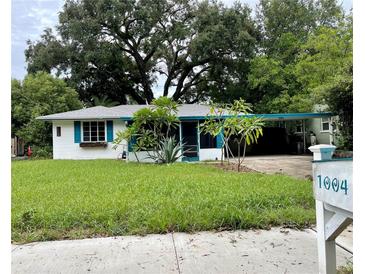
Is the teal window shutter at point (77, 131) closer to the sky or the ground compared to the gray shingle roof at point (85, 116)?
closer to the ground

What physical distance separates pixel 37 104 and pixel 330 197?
2035cm

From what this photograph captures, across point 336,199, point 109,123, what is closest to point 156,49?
point 109,123

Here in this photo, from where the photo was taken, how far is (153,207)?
16.3ft

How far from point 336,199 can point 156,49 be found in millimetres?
24585

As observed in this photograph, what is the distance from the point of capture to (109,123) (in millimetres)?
16547

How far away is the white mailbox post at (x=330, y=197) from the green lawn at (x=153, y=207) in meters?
1.90

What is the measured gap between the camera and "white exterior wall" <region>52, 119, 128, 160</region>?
16438 mm

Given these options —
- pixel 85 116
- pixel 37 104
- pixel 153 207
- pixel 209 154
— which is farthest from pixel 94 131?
pixel 153 207

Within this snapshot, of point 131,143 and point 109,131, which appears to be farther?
point 109,131

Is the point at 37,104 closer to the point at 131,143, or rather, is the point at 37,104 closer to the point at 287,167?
the point at 131,143

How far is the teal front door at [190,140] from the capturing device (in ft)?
50.7

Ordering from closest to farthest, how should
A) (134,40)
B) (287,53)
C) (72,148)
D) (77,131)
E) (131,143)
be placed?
(131,143)
(77,131)
(72,148)
(287,53)
(134,40)

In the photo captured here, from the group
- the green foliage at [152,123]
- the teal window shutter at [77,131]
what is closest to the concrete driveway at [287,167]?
the green foliage at [152,123]

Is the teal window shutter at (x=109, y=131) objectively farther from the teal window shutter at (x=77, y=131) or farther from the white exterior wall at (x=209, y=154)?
the white exterior wall at (x=209, y=154)
